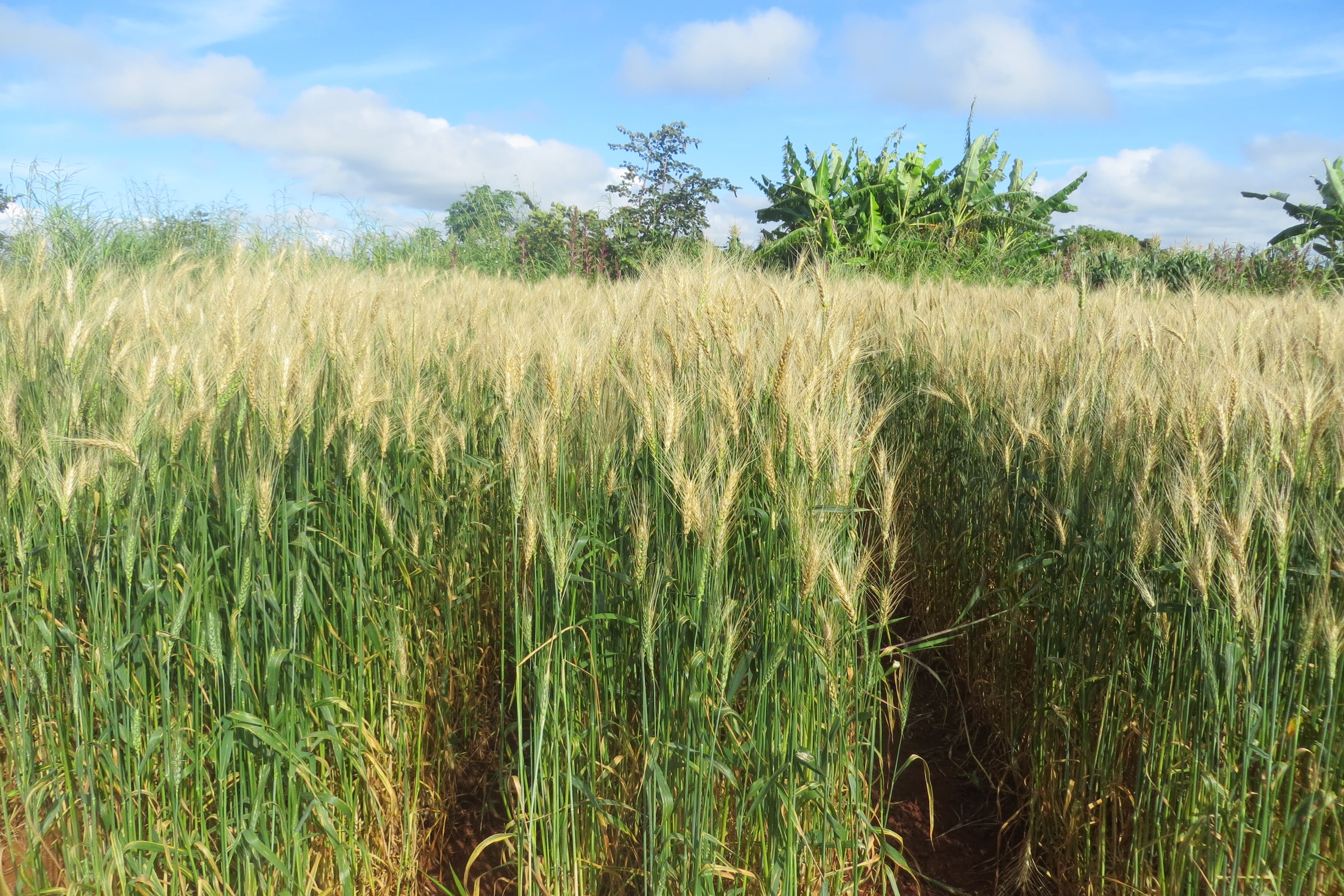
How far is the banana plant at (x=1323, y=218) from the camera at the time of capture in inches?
417

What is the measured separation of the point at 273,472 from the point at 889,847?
1.42 m

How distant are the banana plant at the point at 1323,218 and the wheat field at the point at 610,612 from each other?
1074 cm

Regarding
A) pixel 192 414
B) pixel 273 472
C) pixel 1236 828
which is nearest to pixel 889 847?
pixel 1236 828

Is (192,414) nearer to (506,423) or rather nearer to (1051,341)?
(506,423)

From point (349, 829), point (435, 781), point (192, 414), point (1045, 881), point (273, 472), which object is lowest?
point (1045, 881)

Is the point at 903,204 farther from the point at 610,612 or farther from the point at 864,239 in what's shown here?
the point at 610,612

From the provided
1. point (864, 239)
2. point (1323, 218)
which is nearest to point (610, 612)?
point (864, 239)

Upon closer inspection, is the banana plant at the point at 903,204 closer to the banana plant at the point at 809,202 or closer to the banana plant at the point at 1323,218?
the banana plant at the point at 809,202

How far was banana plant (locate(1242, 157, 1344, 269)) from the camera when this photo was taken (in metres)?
10.6

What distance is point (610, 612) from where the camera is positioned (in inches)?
70.4

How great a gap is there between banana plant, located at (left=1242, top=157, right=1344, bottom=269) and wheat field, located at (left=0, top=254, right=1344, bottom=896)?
10.7 metres

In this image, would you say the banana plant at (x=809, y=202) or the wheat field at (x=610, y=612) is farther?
the banana plant at (x=809, y=202)

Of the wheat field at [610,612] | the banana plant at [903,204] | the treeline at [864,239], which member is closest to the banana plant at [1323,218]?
the treeline at [864,239]

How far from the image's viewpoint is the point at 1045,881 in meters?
2.12
